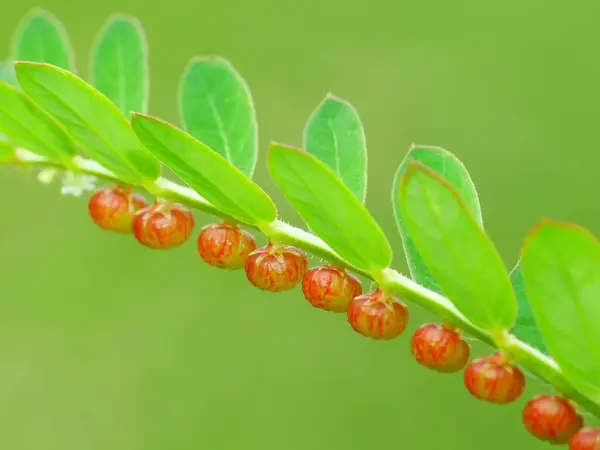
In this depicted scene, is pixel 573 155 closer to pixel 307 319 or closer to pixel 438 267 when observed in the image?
pixel 307 319

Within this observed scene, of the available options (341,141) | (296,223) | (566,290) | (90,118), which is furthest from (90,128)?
A: (296,223)

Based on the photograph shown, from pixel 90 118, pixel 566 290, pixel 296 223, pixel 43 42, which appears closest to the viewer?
pixel 566 290

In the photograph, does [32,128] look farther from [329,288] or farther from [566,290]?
[566,290]

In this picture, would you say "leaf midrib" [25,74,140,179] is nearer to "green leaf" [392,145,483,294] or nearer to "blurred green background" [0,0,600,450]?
"green leaf" [392,145,483,294]

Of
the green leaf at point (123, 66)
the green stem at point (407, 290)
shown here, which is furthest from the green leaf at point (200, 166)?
the green leaf at point (123, 66)

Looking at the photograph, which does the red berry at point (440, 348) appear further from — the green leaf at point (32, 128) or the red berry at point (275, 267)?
the green leaf at point (32, 128)

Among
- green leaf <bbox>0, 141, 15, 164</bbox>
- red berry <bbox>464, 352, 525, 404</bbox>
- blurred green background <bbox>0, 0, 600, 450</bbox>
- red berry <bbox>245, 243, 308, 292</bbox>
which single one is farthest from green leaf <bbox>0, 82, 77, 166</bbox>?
blurred green background <bbox>0, 0, 600, 450</bbox>
